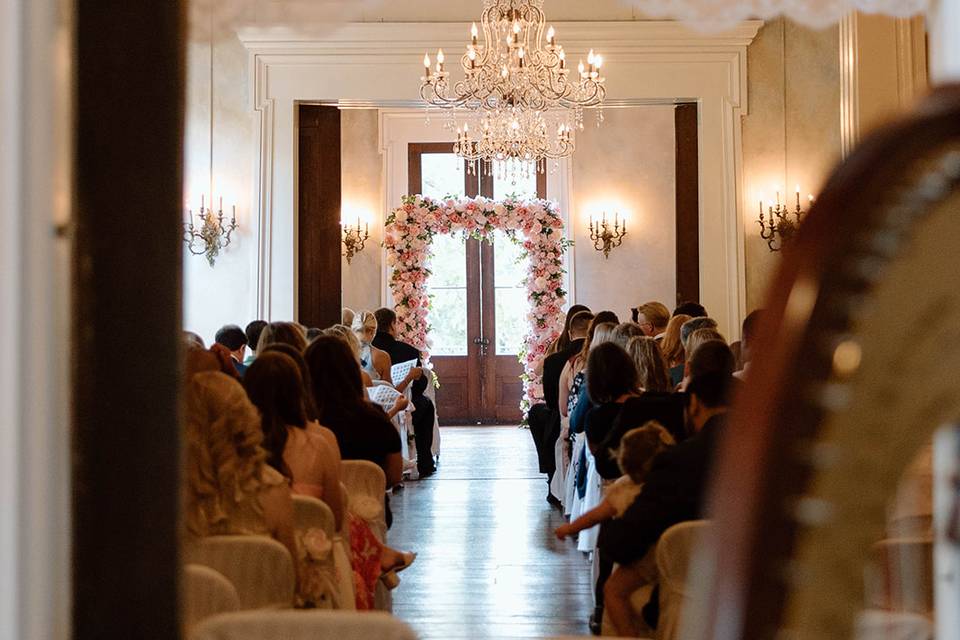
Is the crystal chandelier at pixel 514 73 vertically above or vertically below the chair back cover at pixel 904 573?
above

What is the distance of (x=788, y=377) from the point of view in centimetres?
58

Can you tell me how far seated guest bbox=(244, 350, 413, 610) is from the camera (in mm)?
3723

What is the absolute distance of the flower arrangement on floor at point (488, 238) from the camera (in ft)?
43.1

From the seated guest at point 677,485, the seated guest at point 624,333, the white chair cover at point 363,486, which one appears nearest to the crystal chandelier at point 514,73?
the seated guest at point 624,333

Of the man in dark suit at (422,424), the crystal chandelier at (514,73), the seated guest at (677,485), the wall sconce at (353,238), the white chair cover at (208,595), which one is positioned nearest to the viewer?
the white chair cover at (208,595)

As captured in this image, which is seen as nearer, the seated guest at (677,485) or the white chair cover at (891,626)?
the white chair cover at (891,626)

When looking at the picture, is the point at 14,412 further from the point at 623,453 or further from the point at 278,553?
the point at 623,453

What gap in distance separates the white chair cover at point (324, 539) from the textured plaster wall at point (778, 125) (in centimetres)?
614

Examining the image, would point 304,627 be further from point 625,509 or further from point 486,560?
point 486,560

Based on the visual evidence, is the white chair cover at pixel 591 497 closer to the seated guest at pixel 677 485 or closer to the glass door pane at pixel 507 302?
the seated guest at pixel 677 485

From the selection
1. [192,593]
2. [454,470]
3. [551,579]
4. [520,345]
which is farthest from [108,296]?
[520,345]

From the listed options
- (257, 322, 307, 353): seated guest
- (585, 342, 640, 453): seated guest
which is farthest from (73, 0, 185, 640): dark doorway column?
(257, 322, 307, 353): seated guest

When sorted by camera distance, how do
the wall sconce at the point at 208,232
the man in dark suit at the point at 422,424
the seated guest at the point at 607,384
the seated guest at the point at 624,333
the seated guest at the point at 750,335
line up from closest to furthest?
1. the seated guest at the point at 750,335
2. the seated guest at the point at 607,384
3. the seated guest at the point at 624,333
4. the wall sconce at the point at 208,232
5. the man in dark suit at the point at 422,424

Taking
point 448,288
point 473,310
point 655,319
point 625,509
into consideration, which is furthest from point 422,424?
point 625,509
